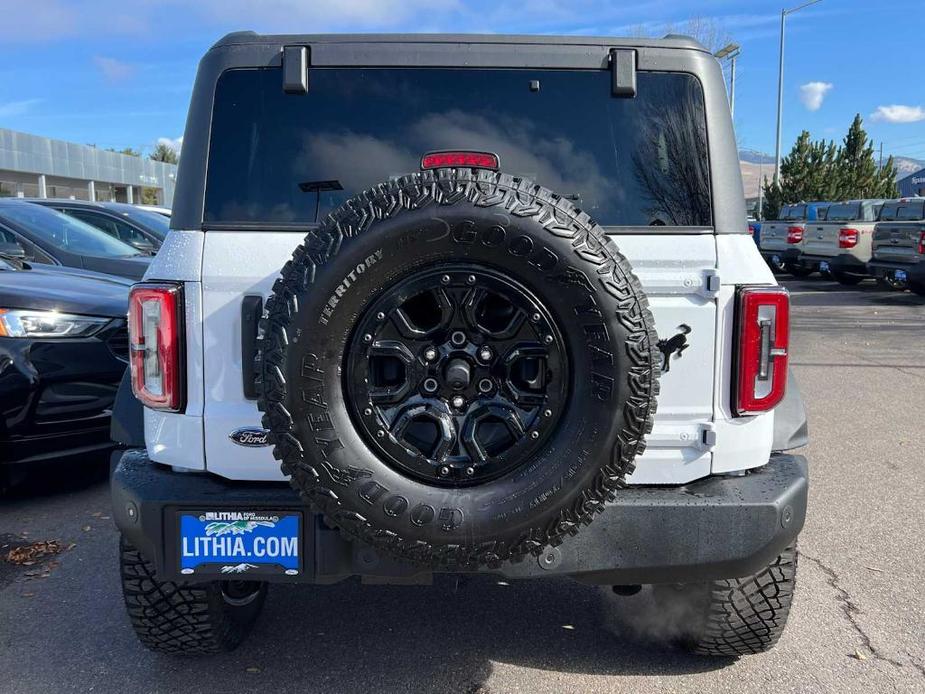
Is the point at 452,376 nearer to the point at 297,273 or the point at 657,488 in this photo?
the point at 297,273

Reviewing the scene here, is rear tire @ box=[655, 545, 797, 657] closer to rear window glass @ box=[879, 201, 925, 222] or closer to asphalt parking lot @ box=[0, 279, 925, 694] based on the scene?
asphalt parking lot @ box=[0, 279, 925, 694]

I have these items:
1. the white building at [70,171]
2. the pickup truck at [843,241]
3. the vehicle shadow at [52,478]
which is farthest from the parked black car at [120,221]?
the white building at [70,171]

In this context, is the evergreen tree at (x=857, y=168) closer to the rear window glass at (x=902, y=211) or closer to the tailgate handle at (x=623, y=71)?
the rear window glass at (x=902, y=211)

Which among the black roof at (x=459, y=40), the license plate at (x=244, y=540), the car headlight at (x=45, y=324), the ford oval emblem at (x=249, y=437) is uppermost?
the black roof at (x=459, y=40)

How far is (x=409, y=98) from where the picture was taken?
2553 mm

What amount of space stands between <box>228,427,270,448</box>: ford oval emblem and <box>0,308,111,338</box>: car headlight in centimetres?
241

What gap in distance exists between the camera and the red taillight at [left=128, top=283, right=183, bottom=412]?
243 centimetres

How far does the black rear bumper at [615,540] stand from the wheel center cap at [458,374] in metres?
0.55

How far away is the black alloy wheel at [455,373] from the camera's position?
7.07 ft

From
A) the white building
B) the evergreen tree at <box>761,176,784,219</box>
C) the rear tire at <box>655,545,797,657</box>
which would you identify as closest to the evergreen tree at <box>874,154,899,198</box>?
the evergreen tree at <box>761,176,784,219</box>

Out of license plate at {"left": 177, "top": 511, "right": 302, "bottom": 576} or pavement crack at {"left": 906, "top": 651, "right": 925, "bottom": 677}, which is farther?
pavement crack at {"left": 906, "top": 651, "right": 925, "bottom": 677}

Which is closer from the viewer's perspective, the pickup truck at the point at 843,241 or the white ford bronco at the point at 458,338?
the white ford bronco at the point at 458,338

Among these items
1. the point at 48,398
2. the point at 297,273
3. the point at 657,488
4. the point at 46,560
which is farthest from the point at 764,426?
the point at 48,398

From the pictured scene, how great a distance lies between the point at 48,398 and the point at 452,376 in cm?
292
